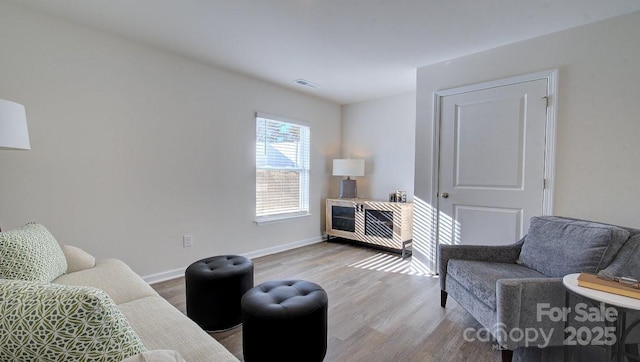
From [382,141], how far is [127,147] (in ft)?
11.3

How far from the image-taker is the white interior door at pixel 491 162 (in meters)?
2.62

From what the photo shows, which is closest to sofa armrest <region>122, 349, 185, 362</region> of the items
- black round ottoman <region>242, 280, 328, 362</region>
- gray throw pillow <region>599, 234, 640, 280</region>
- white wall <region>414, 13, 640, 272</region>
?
black round ottoman <region>242, 280, 328, 362</region>

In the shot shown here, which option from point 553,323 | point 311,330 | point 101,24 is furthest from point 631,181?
point 101,24

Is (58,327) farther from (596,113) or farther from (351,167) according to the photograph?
(351,167)

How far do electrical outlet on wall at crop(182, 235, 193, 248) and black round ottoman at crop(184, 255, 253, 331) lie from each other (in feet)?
3.68

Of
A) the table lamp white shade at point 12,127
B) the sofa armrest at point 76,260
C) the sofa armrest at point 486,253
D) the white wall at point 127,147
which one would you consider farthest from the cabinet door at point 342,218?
the table lamp white shade at point 12,127

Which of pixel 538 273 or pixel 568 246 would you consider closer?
pixel 568 246

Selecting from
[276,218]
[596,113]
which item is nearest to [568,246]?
[596,113]

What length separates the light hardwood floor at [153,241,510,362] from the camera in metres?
1.83

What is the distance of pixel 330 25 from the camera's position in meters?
2.40

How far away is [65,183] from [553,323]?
12.0 ft

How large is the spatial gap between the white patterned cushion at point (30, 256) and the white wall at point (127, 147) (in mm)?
782

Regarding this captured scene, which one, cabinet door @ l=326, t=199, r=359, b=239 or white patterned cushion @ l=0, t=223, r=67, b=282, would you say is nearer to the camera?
white patterned cushion @ l=0, t=223, r=67, b=282

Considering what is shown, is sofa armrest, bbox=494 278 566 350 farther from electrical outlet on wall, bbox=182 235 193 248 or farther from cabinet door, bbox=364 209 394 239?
electrical outlet on wall, bbox=182 235 193 248
